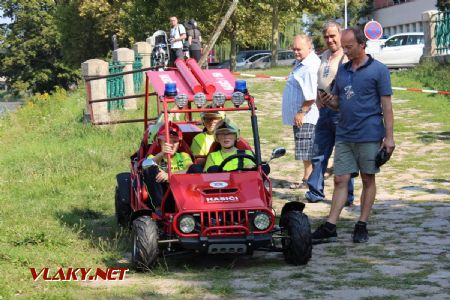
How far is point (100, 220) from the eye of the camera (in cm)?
972

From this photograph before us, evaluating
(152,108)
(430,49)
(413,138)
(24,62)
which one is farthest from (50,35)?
(413,138)

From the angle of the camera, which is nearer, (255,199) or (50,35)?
(255,199)

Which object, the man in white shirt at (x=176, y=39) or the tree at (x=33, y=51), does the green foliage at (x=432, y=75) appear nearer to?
the man in white shirt at (x=176, y=39)

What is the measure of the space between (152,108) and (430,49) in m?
12.7

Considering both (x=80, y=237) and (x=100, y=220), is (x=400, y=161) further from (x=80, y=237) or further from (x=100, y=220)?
A: (x=80, y=237)

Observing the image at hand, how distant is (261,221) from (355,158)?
153 centimetres

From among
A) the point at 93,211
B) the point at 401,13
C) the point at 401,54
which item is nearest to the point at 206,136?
Answer: the point at 93,211

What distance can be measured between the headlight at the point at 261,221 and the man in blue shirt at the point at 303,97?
140 inches

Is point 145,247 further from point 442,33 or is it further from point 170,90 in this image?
point 442,33

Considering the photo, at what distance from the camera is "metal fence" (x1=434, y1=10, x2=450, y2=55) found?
A: 94.4 feet

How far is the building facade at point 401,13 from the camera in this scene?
64.2 meters

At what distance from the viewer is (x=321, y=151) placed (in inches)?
396

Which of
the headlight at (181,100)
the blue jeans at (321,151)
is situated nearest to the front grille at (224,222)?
the headlight at (181,100)

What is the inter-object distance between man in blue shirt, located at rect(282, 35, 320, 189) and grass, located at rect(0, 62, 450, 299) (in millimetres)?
757
